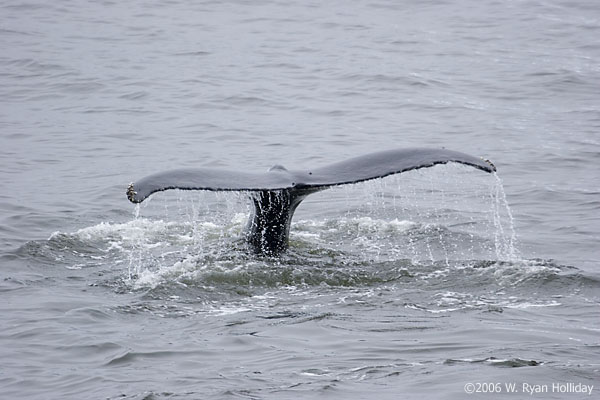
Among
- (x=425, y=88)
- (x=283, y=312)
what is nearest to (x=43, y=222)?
(x=283, y=312)

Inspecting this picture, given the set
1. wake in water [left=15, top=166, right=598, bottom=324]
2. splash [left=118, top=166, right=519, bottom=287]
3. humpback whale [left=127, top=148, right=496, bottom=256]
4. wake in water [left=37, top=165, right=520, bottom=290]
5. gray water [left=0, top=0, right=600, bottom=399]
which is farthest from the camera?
splash [left=118, top=166, right=519, bottom=287]

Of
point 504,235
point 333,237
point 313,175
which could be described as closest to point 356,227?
point 333,237

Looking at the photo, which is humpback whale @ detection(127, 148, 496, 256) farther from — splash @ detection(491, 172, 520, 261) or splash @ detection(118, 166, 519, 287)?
splash @ detection(491, 172, 520, 261)

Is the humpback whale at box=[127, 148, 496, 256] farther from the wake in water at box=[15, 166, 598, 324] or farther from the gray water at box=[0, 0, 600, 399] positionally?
the gray water at box=[0, 0, 600, 399]

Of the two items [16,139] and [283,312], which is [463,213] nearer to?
[283,312]

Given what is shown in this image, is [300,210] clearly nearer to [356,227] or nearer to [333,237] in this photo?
[356,227]

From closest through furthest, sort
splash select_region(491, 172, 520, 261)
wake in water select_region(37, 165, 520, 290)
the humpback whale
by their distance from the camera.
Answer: the humpback whale → wake in water select_region(37, 165, 520, 290) → splash select_region(491, 172, 520, 261)

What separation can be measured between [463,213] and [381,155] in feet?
12.3

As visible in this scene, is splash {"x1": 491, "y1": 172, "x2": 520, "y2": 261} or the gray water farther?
splash {"x1": 491, "y1": 172, "x2": 520, "y2": 261}

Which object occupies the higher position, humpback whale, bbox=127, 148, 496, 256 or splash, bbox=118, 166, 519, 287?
humpback whale, bbox=127, 148, 496, 256

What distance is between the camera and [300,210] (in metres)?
11.2

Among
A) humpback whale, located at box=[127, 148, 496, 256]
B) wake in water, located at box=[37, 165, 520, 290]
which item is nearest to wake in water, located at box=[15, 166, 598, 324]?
wake in water, located at box=[37, 165, 520, 290]

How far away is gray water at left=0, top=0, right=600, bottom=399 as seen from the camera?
600 cm

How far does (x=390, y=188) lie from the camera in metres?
12.4
